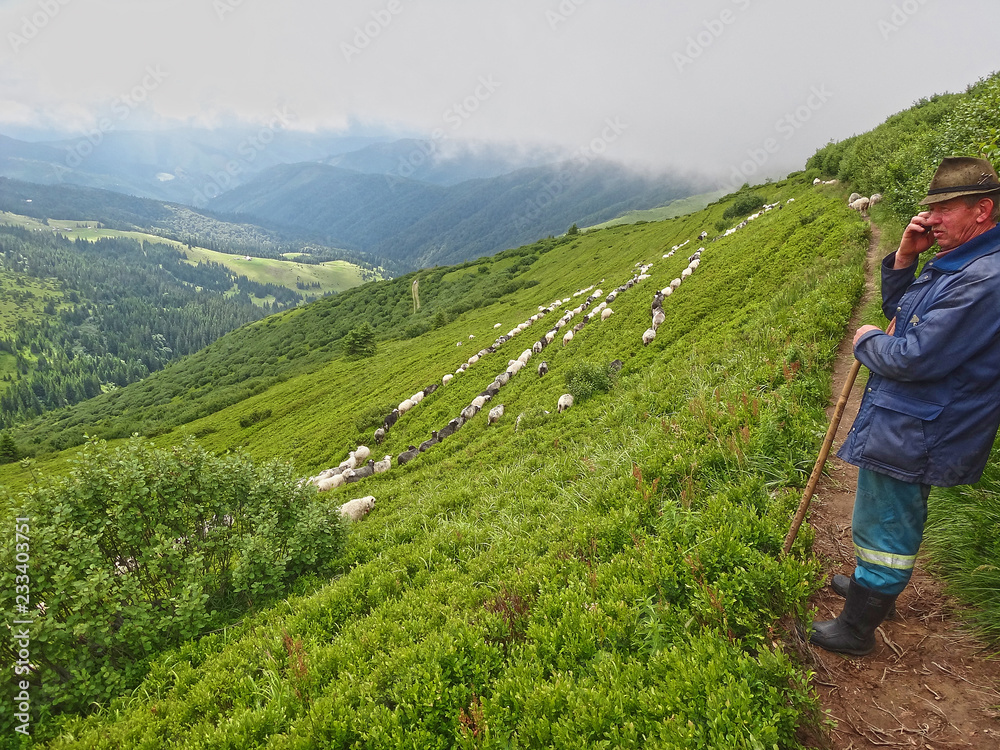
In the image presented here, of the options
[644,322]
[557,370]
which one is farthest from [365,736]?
[644,322]

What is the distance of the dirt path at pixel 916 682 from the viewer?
3473mm

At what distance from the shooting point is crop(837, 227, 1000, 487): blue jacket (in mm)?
3514

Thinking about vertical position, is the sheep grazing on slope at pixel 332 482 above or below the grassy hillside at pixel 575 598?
below

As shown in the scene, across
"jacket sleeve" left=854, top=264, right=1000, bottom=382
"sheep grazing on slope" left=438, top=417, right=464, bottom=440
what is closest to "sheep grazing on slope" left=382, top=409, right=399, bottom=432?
"sheep grazing on slope" left=438, top=417, right=464, bottom=440

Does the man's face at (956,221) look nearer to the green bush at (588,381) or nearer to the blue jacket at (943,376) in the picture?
the blue jacket at (943,376)

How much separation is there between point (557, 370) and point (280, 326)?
106768 millimetres

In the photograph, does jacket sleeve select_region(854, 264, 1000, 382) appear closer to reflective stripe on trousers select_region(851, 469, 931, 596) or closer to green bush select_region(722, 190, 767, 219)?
reflective stripe on trousers select_region(851, 469, 931, 596)

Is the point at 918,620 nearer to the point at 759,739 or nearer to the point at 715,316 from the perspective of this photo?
the point at 759,739

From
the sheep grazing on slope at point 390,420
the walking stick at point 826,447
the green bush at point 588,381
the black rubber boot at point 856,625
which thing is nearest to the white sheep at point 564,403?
the green bush at point 588,381

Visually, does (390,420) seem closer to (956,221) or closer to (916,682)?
(916,682)

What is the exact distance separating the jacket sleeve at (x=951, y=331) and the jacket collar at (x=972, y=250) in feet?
0.69

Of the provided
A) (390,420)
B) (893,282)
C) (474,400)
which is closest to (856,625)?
(893,282)

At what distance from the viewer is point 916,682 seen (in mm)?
3877

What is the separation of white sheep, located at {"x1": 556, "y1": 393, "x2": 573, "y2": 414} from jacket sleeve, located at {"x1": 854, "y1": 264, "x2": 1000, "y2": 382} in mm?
12216
